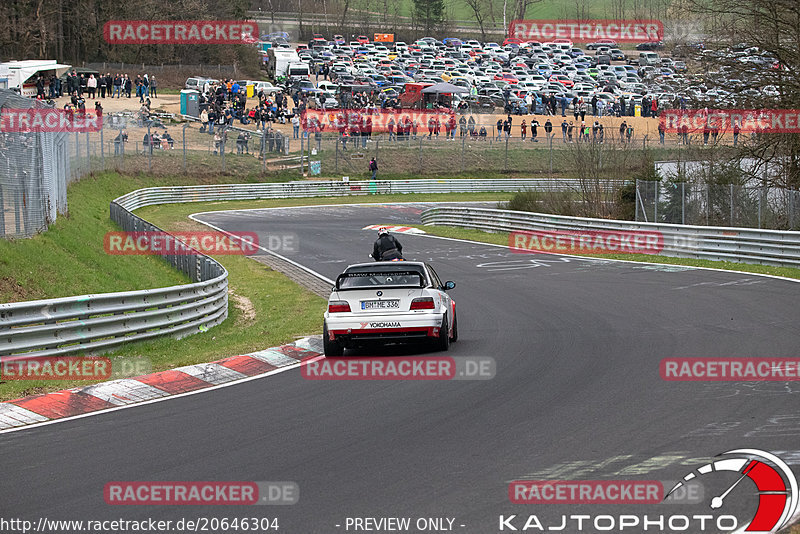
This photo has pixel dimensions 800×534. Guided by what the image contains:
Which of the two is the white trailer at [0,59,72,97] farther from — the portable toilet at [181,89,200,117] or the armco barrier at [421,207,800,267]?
the armco barrier at [421,207,800,267]

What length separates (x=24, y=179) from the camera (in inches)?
683

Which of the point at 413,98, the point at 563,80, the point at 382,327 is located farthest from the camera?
the point at 563,80

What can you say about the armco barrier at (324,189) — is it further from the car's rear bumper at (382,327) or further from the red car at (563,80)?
the car's rear bumper at (382,327)

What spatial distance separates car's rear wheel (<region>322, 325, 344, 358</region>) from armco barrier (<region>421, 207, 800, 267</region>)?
14.0 meters

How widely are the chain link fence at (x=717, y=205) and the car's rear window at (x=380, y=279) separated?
14816mm

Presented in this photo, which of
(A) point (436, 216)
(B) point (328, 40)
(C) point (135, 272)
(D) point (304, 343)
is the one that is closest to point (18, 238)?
(C) point (135, 272)

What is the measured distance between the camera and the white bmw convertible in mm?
12750

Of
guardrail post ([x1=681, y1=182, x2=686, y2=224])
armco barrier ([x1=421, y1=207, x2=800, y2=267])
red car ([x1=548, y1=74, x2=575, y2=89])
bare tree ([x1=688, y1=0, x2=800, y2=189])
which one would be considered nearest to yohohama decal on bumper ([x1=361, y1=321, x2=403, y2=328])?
A: armco barrier ([x1=421, y1=207, x2=800, y2=267])

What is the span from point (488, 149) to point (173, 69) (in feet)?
118

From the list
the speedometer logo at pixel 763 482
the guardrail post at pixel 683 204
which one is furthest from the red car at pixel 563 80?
the speedometer logo at pixel 763 482

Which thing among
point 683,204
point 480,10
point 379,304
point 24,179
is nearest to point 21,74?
point 24,179

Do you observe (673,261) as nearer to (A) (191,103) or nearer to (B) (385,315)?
(B) (385,315)

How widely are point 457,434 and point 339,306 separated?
449 cm

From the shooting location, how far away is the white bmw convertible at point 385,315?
12.8 meters
